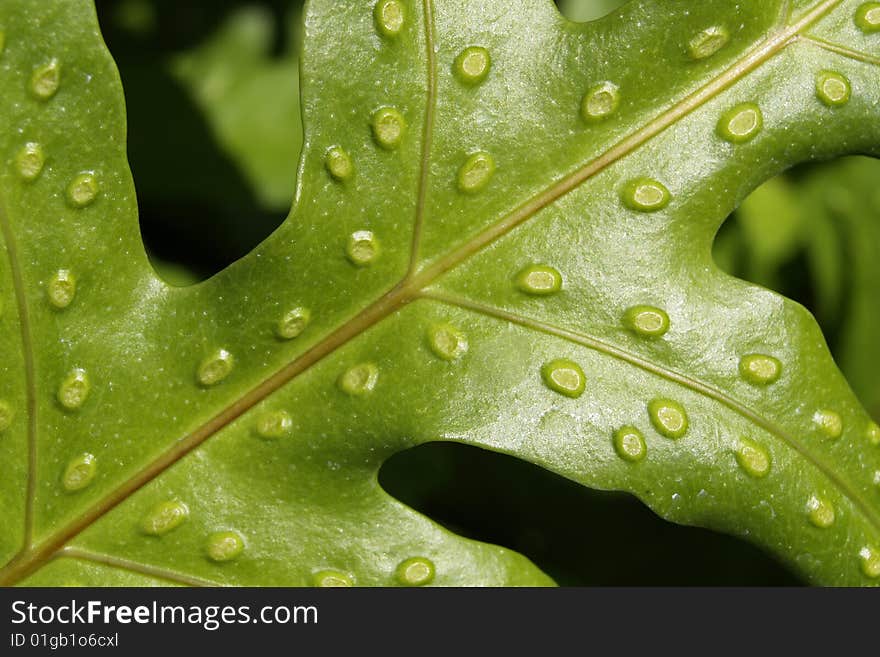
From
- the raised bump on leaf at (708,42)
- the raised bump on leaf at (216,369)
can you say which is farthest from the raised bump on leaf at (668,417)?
the raised bump on leaf at (216,369)

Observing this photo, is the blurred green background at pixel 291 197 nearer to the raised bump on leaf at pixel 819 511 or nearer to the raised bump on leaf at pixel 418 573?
the raised bump on leaf at pixel 418 573

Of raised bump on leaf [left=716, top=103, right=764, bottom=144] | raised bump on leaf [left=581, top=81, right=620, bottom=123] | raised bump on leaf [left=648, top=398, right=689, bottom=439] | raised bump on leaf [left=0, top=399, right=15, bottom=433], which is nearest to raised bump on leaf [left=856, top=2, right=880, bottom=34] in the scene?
raised bump on leaf [left=716, top=103, right=764, bottom=144]

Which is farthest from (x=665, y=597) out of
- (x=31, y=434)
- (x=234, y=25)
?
(x=234, y=25)

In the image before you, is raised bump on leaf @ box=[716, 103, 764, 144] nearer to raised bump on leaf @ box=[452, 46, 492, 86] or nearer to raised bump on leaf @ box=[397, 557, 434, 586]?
raised bump on leaf @ box=[452, 46, 492, 86]

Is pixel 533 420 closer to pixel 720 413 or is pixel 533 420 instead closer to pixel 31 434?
pixel 720 413

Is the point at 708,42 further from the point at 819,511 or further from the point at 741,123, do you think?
the point at 819,511

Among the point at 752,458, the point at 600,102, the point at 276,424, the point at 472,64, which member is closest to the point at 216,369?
the point at 276,424
